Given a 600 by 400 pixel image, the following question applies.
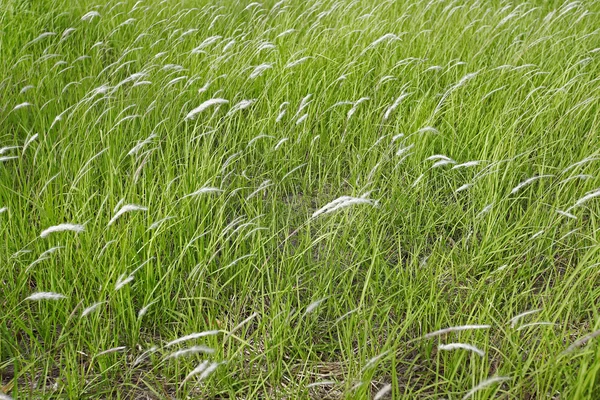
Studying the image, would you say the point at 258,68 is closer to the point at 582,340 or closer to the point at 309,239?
the point at 309,239

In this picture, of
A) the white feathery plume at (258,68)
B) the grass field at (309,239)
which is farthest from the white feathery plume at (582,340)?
the white feathery plume at (258,68)

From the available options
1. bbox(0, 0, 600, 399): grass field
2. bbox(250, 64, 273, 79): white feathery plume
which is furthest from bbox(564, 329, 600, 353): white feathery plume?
bbox(250, 64, 273, 79): white feathery plume

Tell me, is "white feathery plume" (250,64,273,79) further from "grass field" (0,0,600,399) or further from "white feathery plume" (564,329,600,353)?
"white feathery plume" (564,329,600,353)

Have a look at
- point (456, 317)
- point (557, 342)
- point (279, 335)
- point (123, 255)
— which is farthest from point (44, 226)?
point (557, 342)

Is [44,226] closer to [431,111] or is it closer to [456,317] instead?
[456,317]

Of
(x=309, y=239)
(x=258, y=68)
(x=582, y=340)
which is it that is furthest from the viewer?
(x=258, y=68)

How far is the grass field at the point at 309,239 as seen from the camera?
60.9 inches

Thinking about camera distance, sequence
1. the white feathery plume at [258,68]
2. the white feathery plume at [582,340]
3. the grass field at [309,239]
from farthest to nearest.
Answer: the white feathery plume at [258,68] < the grass field at [309,239] < the white feathery plume at [582,340]

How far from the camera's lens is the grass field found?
155cm

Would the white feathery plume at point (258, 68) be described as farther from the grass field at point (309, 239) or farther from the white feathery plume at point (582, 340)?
the white feathery plume at point (582, 340)

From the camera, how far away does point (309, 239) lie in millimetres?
1899

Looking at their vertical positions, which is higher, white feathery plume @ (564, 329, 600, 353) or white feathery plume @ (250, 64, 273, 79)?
white feathery plume @ (250, 64, 273, 79)

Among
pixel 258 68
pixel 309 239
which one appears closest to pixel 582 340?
pixel 309 239

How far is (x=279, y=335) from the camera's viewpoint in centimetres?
162
